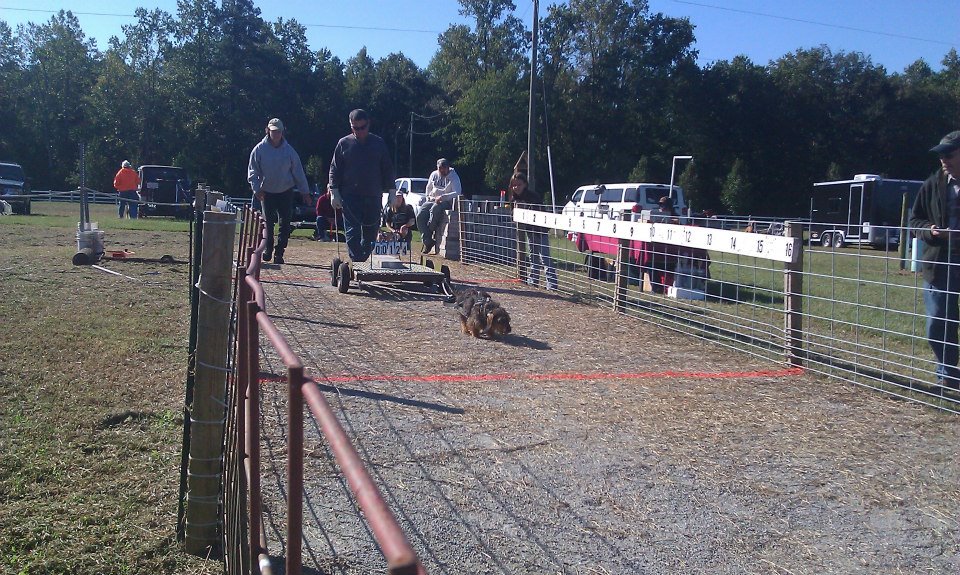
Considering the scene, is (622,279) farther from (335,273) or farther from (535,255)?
(335,273)

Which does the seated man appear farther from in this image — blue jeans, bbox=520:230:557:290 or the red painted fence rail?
the red painted fence rail

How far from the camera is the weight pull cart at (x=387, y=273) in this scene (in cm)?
1017

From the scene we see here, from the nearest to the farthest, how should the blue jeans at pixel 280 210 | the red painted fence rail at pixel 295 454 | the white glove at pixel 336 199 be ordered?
the red painted fence rail at pixel 295 454 → the white glove at pixel 336 199 → the blue jeans at pixel 280 210

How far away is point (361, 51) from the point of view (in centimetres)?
8538

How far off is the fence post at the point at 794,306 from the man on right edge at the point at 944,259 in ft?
3.04

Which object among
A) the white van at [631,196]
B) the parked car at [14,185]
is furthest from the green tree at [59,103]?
the white van at [631,196]

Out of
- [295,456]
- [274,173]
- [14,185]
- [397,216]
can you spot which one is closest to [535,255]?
[274,173]

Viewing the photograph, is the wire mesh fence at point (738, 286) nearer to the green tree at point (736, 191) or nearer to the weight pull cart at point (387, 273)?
the weight pull cart at point (387, 273)

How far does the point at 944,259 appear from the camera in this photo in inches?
258

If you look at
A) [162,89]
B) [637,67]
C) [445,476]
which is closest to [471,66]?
[637,67]

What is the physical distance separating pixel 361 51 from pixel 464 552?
85978mm

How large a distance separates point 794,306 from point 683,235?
169 centimetres

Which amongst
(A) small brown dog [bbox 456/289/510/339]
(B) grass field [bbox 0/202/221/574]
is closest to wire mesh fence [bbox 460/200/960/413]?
(A) small brown dog [bbox 456/289/510/339]

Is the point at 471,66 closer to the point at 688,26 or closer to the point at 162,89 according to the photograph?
the point at 688,26
